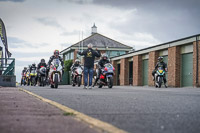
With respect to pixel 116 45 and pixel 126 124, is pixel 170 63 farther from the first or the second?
pixel 116 45

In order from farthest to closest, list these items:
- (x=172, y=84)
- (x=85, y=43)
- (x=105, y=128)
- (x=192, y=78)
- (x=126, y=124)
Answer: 1. (x=85, y=43)
2. (x=172, y=84)
3. (x=192, y=78)
4. (x=126, y=124)
5. (x=105, y=128)

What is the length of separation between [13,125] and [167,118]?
77.1 inches

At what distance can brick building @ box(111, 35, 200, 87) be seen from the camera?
25519 mm

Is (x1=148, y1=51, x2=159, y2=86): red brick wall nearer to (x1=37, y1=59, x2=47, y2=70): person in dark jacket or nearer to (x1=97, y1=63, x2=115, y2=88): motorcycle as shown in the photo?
(x1=37, y1=59, x2=47, y2=70): person in dark jacket

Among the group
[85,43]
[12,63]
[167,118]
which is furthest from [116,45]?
[167,118]

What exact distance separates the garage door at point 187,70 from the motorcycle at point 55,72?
42.3 feet

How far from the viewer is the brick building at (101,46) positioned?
2672 inches

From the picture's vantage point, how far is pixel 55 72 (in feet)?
55.2

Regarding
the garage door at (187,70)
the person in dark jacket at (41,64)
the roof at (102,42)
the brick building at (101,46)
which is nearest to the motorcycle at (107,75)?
the person in dark jacket at (41,64)

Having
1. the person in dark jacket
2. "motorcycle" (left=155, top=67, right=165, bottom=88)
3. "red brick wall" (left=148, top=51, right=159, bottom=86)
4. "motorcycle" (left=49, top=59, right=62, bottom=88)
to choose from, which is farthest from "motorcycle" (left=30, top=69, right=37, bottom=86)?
"red brick wall" (left=148, top=51, right=159, bottom=86)

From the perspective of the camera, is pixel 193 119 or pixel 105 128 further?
pixel 193 119

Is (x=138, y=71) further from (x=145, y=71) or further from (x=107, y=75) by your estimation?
(x=107, y=75)

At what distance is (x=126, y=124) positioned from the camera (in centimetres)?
389

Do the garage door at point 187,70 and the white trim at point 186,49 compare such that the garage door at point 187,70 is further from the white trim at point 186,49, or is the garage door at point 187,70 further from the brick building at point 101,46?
the brick building at point 101,46
